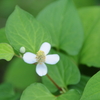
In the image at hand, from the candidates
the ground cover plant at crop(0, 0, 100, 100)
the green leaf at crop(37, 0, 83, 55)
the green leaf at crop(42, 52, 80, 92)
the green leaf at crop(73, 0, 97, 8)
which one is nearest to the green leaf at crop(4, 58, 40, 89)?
the ground cover plant at crop(0, 0, 100, 100)

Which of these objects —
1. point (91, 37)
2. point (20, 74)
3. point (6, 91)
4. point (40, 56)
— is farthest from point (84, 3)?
point (40, 56)

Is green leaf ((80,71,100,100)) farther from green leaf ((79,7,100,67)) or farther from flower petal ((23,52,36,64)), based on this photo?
green leaf ((79,7,100,67))

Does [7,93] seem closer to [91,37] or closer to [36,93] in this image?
[36,93]

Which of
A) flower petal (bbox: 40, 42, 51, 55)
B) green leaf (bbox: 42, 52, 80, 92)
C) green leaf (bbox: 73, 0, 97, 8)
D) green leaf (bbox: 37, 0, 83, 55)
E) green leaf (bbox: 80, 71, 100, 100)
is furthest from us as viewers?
green leaf (bbox: 73, 0, 97, 8)

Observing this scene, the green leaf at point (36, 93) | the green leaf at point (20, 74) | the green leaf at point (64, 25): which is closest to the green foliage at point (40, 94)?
the green leaf at point (36, 93)

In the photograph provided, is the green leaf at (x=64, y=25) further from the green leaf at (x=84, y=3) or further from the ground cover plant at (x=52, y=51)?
the green leaf at (x=84, y=3)

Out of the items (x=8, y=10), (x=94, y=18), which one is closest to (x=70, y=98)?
(x=94, y=18)
